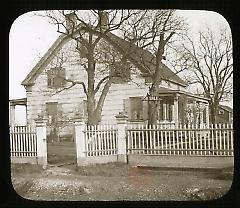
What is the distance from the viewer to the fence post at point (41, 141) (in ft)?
5.06

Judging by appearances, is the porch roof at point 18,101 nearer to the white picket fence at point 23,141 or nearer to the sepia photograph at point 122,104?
the sepia photograph at point 122,104

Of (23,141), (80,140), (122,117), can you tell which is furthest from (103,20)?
(23,141)

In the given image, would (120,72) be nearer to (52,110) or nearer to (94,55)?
(94,55)

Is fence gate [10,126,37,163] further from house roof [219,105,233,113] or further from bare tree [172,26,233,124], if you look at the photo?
house roof [219,105,233,113]

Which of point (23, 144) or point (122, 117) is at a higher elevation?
point (122, 117)

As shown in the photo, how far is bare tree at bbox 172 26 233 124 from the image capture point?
1.51 meters

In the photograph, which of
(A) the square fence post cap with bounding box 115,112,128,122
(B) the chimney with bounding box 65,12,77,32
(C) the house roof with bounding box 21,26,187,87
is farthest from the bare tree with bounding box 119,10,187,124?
(B) the chimney with bounding box 65,12,77,32

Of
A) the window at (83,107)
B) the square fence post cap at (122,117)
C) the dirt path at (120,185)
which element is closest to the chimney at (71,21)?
the window at (83,107)

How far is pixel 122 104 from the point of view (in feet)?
4.96

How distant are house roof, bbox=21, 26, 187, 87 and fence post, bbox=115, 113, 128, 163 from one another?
229mm

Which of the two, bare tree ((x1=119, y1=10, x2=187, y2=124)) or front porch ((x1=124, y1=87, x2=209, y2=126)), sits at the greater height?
bare tree ((x1=119, y1=10, x2=187, y2=124))

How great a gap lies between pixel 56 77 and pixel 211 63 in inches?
27.9
